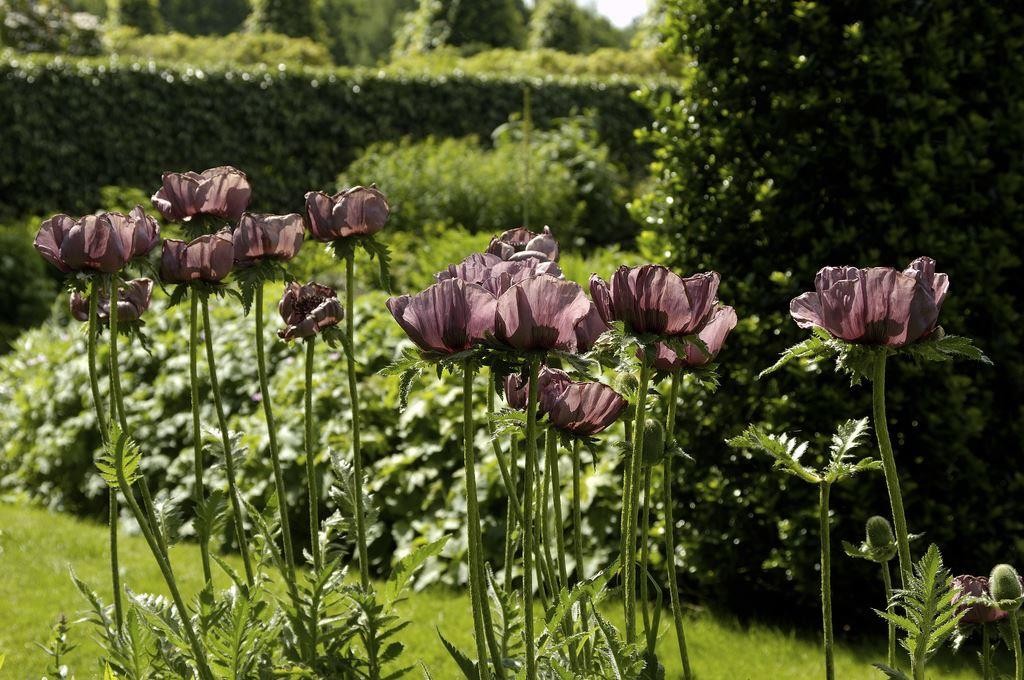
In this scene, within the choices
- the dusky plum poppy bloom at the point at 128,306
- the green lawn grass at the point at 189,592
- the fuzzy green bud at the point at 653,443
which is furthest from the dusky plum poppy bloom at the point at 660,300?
the green lawn grass at the point at 189,592

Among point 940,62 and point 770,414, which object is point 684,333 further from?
point 940,62

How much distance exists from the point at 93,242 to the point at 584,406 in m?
0.84

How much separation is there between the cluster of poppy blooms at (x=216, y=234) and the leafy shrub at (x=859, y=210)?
1658 mm

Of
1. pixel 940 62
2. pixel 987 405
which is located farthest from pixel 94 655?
pixel 940 62

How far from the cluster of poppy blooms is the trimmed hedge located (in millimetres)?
10154

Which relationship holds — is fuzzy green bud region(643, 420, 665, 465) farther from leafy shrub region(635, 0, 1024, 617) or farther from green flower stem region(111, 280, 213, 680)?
leafy shrub region(635, 0, 1024, 617)

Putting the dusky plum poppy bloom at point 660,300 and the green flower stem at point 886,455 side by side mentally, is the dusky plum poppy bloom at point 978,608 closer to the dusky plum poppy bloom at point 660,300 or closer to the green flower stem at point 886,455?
the green flower stem at point 886,455

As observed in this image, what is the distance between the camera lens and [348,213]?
177cm

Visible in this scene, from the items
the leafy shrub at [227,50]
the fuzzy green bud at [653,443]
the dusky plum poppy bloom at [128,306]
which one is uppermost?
the leafy shrub at [227,50]

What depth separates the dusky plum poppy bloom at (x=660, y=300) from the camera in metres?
1.31

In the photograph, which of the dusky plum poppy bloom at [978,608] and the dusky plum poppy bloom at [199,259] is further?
the dusky plum poppy bloom at [199,259]

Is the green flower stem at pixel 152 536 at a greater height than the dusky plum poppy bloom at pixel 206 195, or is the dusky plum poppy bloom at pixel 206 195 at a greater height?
the dusky plum poppy bloom at pixel 206 195

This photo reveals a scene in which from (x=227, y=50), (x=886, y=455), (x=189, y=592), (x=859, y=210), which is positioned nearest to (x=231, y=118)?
(x=189, y=592)

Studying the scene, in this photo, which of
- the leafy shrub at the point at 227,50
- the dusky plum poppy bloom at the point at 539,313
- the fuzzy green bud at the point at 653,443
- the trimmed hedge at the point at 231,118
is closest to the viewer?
the dusky plum poppy bloom at the point at 539,313
